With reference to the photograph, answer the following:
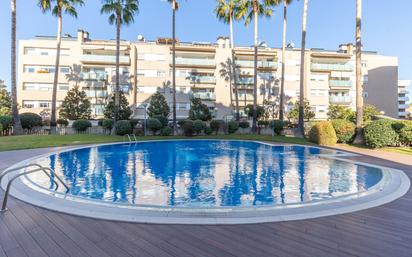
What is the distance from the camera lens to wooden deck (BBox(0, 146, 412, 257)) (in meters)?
3.08

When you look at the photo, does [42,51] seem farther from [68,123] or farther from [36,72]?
[68,123]

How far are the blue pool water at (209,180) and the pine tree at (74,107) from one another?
21.4 m

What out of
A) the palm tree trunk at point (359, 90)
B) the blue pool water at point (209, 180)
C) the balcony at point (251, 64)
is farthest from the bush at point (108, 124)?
the balcony at point (251, 64)

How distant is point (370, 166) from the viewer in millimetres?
9938

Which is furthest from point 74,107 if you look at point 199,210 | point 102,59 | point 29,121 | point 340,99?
point 340,99

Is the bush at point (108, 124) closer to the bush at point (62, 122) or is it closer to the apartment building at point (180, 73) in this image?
the bush at point (62, 122)

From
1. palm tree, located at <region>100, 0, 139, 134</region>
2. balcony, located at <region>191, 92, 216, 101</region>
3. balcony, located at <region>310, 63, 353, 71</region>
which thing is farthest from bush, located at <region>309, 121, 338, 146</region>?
balcony, located at <region>310, 63, 353, 71</region>

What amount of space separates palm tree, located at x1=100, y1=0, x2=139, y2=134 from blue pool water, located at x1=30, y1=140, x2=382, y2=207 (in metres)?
14.0

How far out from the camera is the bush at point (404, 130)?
15.2 meters

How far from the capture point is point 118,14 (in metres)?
25.2

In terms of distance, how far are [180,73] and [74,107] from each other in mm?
16321

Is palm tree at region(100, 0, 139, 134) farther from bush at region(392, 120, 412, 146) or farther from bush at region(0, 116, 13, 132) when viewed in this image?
bush at region(392, 120, 412, 146)

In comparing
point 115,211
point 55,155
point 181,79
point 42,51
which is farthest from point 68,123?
point 115,211

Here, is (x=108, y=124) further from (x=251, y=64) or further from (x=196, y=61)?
(x=251, y=64)
